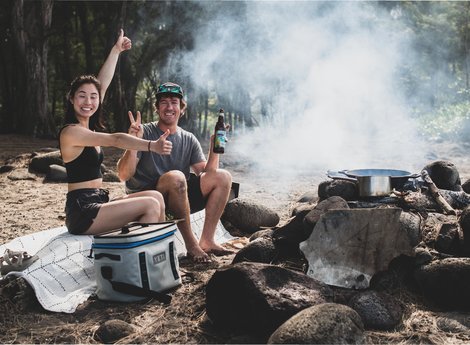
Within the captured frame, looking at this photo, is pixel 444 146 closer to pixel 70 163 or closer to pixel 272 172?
pixel 272 172

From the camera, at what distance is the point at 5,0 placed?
17.3 metres

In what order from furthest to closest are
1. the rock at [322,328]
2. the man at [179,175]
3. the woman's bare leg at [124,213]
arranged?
1. the man at [179,175]
2. the woman's bare leg at [124,213]
3. the rock at [322,328]

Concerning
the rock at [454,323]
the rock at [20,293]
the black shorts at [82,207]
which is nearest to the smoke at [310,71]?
the black shorts at [82,207]

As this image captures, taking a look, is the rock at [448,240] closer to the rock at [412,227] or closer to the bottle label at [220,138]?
the rock at [412,227]

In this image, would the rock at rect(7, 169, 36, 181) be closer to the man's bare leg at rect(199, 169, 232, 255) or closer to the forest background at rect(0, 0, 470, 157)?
the man's bare leg at rect(199, 169, 232, 255)

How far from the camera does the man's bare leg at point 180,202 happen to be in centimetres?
444

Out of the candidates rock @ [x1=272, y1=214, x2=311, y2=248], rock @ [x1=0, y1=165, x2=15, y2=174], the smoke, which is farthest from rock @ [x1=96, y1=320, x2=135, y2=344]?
the smoke

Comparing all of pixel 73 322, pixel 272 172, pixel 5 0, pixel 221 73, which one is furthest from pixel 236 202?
pixel 5 0

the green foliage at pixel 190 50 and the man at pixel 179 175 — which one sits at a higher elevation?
the green foliage at pixel 190 50

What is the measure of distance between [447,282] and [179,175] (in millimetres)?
2384

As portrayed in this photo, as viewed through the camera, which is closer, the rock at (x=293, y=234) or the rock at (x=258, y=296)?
the rock at (x=258, y=296)

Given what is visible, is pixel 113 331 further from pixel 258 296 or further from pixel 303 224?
pixel 303 224

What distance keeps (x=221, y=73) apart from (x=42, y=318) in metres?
15.4

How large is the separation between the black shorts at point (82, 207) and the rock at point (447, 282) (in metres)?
2.57
